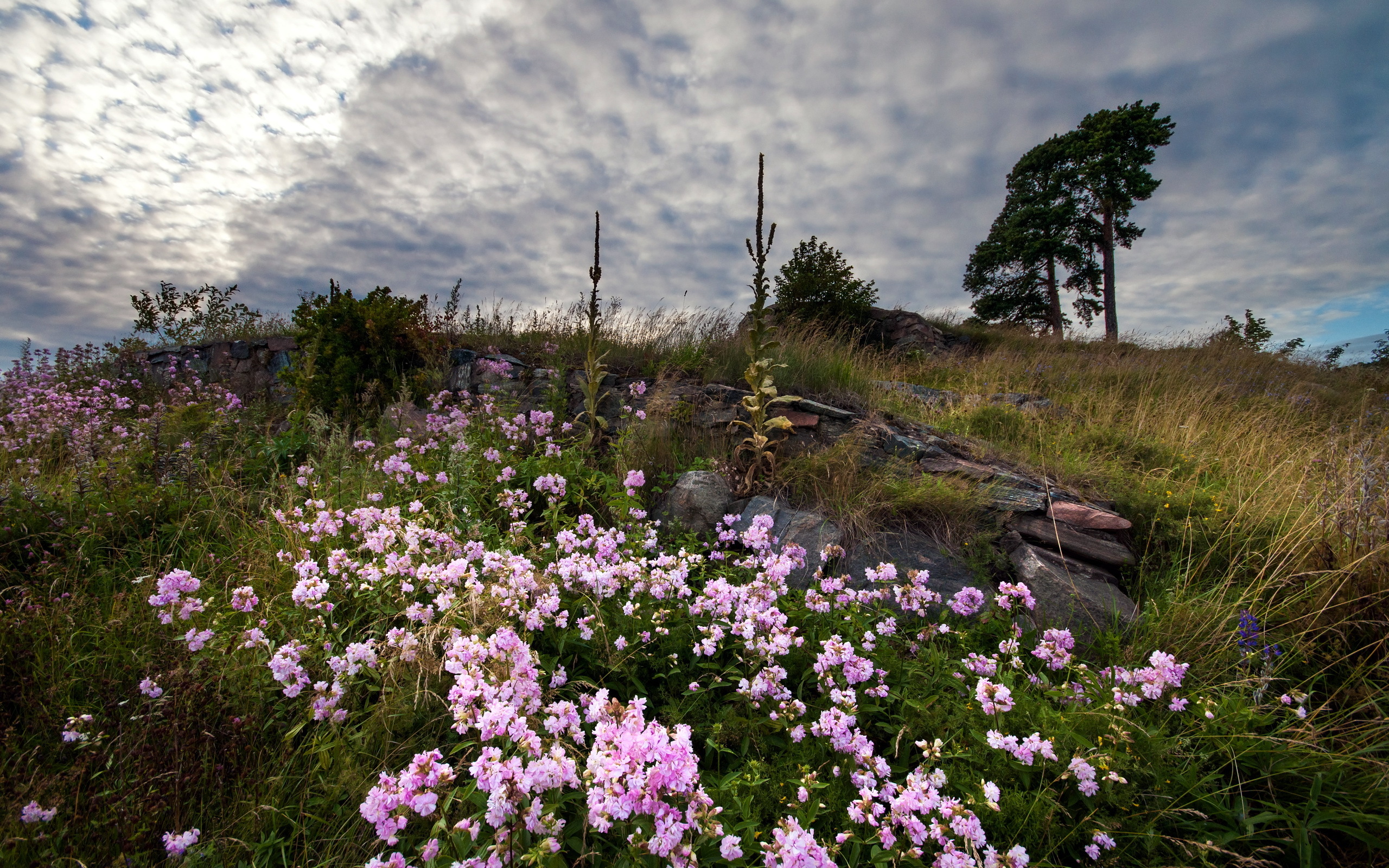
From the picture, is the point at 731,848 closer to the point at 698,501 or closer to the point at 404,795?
the point at 404,795

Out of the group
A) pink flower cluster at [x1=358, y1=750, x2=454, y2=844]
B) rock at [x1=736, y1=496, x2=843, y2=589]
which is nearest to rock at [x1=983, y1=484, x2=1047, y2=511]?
rock at [x1=736, y1=496, x2=843, y2=589]

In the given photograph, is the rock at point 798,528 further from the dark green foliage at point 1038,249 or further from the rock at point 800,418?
the dark green foliage at point 1038,249

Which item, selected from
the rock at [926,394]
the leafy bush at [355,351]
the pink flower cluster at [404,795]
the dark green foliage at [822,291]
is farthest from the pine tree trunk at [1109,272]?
the pink flower cluster at [404,795]

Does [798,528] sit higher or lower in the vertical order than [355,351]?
lower

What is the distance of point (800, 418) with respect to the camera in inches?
222

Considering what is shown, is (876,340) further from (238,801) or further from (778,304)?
(238,801)

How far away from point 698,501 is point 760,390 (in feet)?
3.98

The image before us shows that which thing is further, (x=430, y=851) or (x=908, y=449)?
(x=908, y=449)

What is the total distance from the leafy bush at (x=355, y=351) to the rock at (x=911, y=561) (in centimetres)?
604

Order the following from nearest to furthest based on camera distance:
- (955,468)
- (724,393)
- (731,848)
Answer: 1. (731,848)
2. (955,468)
3. (724,393)

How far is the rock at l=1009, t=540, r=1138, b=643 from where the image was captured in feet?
11.0

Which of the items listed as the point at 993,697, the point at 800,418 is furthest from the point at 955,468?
the point at 993,697

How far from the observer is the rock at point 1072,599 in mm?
3348

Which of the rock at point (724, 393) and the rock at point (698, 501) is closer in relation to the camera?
the rock at point (698, 501)
